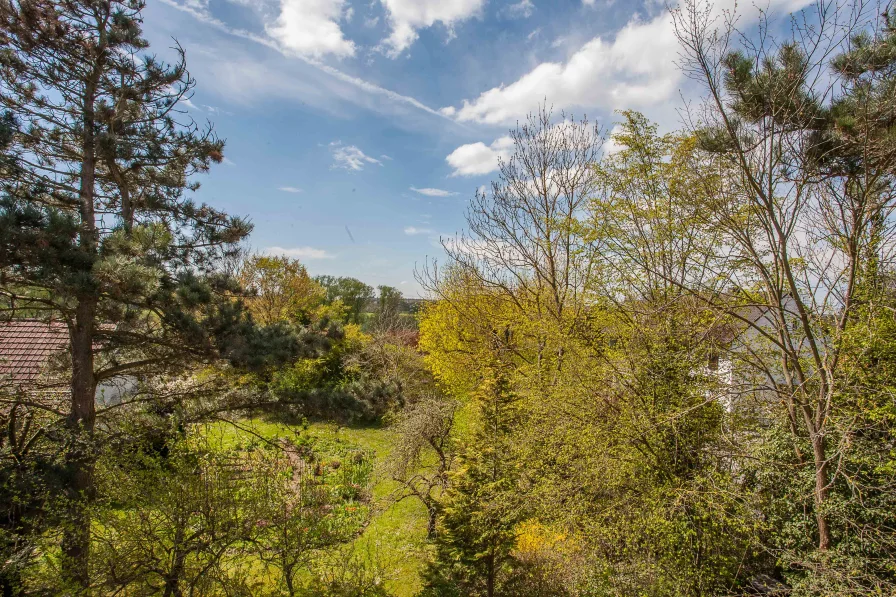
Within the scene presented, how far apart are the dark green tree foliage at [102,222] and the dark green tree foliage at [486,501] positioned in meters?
4.09

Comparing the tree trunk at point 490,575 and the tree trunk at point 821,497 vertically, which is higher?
the tree trunk at point 821,497

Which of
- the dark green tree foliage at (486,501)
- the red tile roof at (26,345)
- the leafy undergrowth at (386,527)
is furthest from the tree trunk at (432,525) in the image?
the red tile roof at (26,345)

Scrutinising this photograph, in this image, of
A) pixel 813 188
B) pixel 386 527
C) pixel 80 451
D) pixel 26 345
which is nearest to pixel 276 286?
pixel 26 345

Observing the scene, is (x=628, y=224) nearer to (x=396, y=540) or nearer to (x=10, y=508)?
(x=396, y=540)

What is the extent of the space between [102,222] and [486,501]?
7687 millimetres

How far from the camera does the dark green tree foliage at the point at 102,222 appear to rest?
4691mm

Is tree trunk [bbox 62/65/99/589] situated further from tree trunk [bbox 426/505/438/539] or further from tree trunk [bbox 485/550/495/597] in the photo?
tree trunk [bbox 426/505/438/539]

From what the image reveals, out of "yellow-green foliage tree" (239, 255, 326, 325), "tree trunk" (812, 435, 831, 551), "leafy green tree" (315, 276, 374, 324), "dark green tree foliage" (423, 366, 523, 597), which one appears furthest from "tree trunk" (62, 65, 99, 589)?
"leafy green tree" (315, 276, 374, 324)

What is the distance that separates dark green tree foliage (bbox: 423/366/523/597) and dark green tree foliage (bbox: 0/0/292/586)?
13.4 ft

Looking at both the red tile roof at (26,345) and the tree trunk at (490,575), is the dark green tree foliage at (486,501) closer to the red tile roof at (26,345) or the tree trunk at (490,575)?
the tree trunk at (490,575)

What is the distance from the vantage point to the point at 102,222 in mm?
5910

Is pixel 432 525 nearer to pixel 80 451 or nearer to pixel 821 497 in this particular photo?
pixel 80 451

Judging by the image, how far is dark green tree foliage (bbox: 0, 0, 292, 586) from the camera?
4691 millimetres

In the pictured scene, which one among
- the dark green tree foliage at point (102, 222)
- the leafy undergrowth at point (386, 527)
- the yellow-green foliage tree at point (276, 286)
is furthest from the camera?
the yellow-green foliage tree at point (276, 286)
